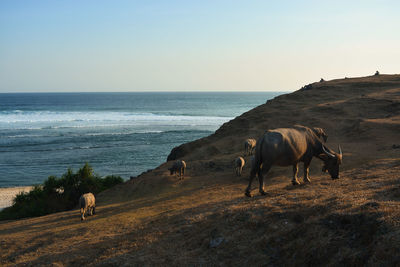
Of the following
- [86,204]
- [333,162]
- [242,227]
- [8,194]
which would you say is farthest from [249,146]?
[8,194]

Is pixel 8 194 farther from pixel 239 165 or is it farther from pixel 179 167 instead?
pixel 239 165

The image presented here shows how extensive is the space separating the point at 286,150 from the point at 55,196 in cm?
1915

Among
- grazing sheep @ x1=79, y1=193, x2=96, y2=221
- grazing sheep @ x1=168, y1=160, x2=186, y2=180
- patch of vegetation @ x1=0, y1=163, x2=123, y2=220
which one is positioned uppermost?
grazing sheep @ x1=168, y1=160, x2=186, y2=180

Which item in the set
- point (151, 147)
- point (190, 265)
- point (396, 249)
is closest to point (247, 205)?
point (190, 265)

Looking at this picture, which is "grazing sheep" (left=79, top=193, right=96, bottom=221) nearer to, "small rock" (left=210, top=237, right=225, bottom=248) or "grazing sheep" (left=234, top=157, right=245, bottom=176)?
"grazing sheep" (left=234, top=157, right=245, bottom=176)

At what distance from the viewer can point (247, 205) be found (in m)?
11.3

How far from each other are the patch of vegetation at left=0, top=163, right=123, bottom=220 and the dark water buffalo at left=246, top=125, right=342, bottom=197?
16343mm

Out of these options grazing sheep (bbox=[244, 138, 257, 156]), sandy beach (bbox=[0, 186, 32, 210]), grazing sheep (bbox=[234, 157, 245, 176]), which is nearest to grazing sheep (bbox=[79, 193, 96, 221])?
grazing sheep (bbox=[234, 157, 245, 176])

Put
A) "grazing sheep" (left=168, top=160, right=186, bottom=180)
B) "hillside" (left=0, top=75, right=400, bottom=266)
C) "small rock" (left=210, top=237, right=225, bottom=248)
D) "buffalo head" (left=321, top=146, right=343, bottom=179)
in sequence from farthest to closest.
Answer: "grazing sheep" (left=168, top=160, right=186, bottom=180), "buffalo head" (left=321, top=146, right=343, bottom=179), "small rock" (left=210, top=237, right=225, bottom=248), "hillside" (left=0, top=75, right=400, bottom=266)

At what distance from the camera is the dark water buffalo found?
12.2 metres

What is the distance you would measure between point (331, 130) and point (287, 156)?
712 inches

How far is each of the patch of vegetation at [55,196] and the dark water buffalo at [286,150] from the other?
16343 millimetres

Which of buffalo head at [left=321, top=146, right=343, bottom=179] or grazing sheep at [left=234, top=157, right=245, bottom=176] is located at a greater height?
buffalo head at [left=321, top=146, right=343, bottom=179]

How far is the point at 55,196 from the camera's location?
1001 inches
